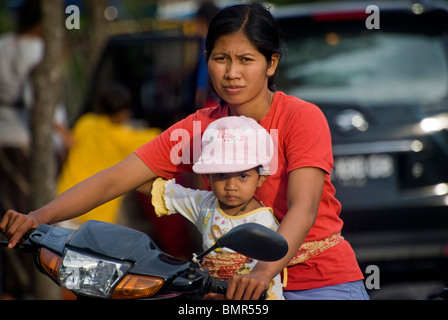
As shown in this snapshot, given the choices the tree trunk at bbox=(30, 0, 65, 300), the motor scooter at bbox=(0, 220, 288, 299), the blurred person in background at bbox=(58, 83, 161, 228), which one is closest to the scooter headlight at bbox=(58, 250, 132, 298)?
the motor scooter at bbox=(0, 220, 288, 299)

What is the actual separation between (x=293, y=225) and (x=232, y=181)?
0.72ft

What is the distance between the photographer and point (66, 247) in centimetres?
202

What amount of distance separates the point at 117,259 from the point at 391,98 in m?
3.11

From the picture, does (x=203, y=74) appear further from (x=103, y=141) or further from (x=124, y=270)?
(x=124, y=270)

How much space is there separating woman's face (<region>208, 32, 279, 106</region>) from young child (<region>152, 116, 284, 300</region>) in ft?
0.42

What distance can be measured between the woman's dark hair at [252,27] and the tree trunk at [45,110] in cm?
309

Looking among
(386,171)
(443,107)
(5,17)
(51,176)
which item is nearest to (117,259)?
(386,171)

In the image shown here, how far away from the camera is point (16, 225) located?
226cm

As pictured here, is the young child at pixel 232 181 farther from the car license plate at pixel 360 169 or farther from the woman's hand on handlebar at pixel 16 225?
the car license plate at pixel 360 169

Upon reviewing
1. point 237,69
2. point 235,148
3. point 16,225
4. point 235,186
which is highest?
point 237,69

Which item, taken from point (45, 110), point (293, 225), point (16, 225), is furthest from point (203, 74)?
point (293, 225)

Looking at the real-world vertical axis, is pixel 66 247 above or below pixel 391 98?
below

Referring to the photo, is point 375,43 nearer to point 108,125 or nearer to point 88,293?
point 108,125

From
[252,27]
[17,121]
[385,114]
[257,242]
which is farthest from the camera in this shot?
[17,121]
